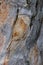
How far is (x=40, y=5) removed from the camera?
132 centimetres

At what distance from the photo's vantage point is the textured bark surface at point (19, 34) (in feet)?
4.05

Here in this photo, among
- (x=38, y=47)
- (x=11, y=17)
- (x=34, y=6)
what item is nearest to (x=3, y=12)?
(x=11, y=17)

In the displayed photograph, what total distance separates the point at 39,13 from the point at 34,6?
0.07 m

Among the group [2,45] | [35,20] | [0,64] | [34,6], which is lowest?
[0,64]

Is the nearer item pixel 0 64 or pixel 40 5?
pixel 0 64

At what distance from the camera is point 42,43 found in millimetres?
1304

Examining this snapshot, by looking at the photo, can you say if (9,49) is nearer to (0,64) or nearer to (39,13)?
(0,64)

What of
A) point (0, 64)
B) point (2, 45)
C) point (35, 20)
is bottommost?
point (0, 64)

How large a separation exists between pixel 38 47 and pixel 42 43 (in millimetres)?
48

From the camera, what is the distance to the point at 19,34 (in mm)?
1246

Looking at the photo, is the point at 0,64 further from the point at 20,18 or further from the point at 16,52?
the point at 20,18

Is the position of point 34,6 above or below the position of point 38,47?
above

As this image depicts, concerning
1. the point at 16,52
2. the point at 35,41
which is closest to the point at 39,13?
the point at 35,41

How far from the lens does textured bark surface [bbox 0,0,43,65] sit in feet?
4.05
